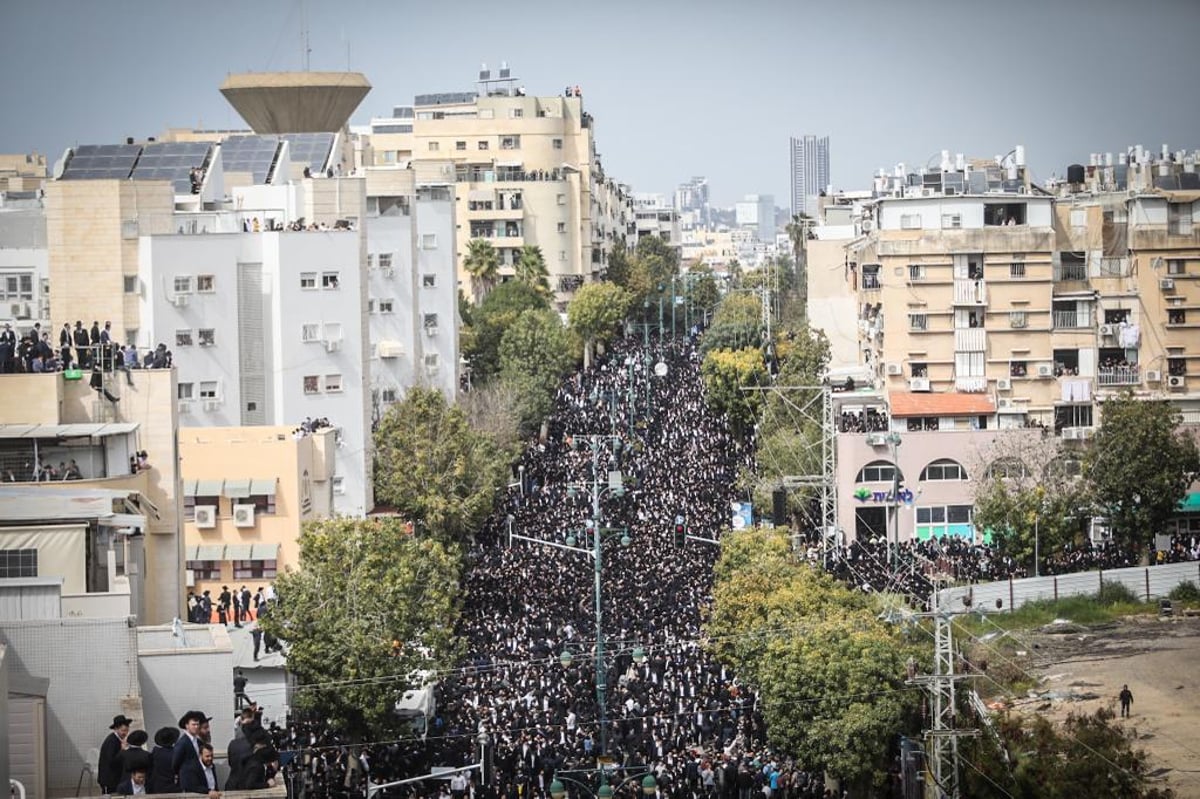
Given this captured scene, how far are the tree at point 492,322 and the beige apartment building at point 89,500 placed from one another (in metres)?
44.6

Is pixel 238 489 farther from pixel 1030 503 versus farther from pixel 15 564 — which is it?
pixel 1030 503

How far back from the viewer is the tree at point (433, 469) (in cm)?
5825

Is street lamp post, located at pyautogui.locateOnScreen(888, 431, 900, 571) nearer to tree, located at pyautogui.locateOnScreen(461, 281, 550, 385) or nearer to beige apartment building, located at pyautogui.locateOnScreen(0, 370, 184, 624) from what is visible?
beige apartment building, located at pyautogui.locateOnScreen(0, 370, 184, 624)

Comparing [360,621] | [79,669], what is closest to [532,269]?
[360,621]

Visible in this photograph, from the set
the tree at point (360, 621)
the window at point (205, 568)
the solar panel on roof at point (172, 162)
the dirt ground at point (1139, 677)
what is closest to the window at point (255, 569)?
the window at point (205, 568)

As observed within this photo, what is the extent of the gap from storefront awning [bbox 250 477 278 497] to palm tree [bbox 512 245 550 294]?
58.1 meters

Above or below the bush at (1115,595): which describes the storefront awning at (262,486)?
above

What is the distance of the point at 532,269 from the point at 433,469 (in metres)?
51.1

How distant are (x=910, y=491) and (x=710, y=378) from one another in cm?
1947

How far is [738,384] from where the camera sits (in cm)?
8012

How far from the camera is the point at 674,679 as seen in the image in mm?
44125

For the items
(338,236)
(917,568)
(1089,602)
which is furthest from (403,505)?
(1089,602)

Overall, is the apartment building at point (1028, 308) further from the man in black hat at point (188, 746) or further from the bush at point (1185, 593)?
the man in black hat at point (188, 746)

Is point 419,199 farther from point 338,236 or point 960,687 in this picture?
point 960,687
